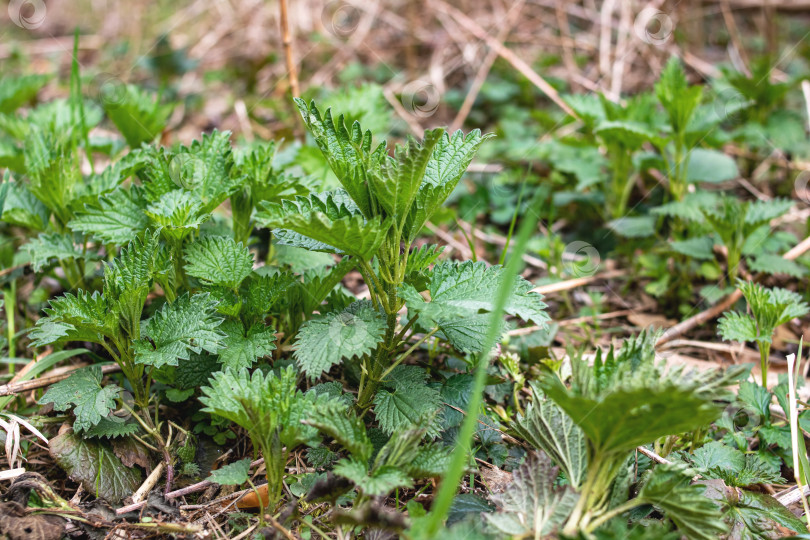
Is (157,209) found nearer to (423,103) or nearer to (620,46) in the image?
(423,103)

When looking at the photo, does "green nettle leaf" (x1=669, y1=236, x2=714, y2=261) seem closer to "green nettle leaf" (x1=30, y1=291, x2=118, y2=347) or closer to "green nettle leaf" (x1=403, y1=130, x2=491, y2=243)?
"green nettle leaf" (x1=403, y1=130, x2=491, y2=243)

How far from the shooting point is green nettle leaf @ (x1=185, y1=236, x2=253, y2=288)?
1454 millimetres

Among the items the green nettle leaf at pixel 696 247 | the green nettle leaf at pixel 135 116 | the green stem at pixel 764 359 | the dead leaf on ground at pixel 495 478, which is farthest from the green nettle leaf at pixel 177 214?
the green nettle leaf at pixel 696 247

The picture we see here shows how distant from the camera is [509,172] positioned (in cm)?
291

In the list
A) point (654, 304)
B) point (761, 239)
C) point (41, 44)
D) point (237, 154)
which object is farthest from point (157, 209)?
point (41, 44)

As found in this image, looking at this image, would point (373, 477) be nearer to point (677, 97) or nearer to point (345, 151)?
point (345, 151)

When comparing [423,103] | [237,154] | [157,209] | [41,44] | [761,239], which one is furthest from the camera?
[41,44]

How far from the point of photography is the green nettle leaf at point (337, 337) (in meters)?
1.27

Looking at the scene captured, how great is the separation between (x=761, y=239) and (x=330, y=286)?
5.14 ft

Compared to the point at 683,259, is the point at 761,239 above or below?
above

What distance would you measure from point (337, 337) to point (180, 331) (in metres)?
0.36

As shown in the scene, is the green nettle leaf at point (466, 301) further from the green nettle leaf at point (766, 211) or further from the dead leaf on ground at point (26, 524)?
the green nettle leaf at point (766, 211)

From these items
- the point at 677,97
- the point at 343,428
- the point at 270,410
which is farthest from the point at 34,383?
the point at 677,97

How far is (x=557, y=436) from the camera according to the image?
127cm
